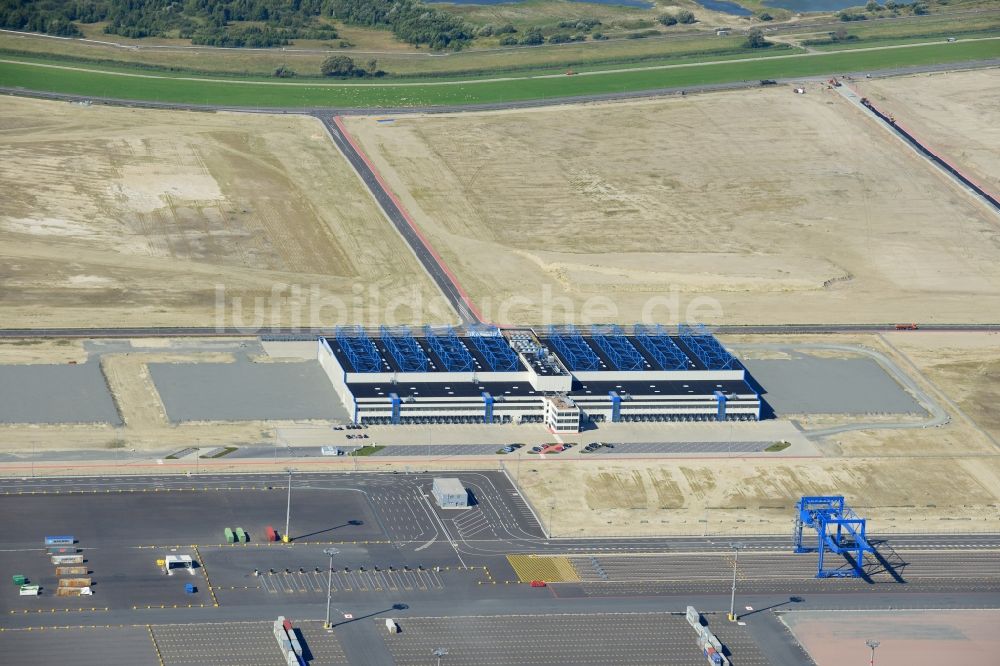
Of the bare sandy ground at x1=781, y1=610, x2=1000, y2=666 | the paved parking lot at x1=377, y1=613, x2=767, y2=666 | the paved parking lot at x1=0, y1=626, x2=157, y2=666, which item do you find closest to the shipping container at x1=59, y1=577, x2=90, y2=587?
the paved parking lot at x1=0, y1=626, x2=157, y2=666

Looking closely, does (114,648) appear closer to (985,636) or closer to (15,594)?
(15,594)

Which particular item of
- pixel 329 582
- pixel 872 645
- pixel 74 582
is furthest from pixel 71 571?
pixel 872 645

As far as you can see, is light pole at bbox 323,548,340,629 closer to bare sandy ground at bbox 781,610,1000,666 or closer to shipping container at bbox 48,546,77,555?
shipping container at bbox 48,546,77,555

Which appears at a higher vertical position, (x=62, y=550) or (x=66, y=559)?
(x=66, y=559)

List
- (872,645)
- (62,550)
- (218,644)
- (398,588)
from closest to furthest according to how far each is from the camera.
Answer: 1. (218,644)
2. (872,645)
3. (398,588)
4. (62,550)

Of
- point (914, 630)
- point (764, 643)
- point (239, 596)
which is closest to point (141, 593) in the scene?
point (239, 596)

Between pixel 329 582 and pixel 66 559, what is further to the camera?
pixel 66 559

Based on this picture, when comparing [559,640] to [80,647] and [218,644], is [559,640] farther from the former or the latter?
[80,647]
